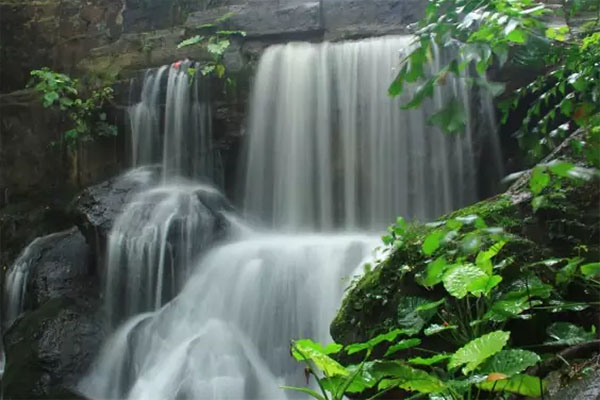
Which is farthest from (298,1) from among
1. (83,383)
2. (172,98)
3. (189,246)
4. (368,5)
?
(83,383)

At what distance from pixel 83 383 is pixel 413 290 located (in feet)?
11.9

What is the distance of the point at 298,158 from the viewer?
7305mm

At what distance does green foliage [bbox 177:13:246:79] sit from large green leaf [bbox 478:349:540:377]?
6550 millimetres

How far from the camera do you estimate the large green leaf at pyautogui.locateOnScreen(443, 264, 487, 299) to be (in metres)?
1.99

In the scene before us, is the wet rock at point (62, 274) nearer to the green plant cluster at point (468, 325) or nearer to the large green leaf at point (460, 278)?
the green plant cluster at point (468, 325)

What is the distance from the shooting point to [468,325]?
228 cm

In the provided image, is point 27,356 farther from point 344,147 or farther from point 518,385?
point 518,385

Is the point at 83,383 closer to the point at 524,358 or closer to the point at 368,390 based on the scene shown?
the point at 368,390

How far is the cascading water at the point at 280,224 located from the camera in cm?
468

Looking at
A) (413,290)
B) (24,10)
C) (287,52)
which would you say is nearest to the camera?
(413,290)

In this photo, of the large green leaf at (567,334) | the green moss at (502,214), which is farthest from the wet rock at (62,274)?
the large green leaf at (567,334)

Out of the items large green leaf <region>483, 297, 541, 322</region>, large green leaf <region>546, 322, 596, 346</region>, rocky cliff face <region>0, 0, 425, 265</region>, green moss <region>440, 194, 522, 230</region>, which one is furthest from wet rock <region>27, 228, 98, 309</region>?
large green leaf <region>546, 322, 596, 346</region>

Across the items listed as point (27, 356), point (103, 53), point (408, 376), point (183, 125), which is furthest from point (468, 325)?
point (103, 53)

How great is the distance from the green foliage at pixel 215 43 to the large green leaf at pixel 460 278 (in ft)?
20.2
